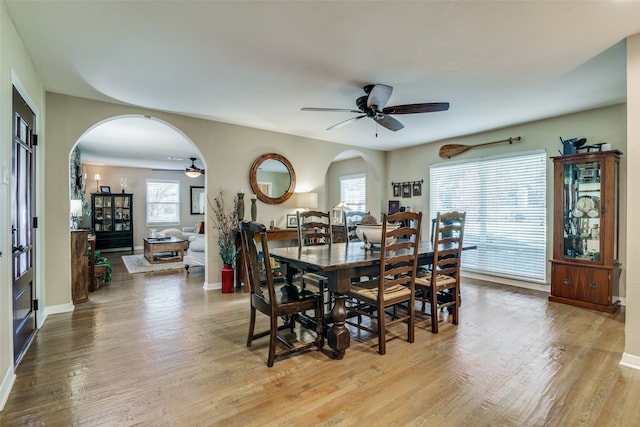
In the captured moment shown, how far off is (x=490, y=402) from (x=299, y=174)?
438cm

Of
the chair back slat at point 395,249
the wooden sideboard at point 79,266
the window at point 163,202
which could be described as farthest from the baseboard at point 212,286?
the window at point 163,202

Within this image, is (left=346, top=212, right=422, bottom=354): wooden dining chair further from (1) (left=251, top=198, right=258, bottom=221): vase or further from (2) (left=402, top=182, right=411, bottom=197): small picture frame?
(2) (left=402, top=182, right=411, bottom=197): small picture frame

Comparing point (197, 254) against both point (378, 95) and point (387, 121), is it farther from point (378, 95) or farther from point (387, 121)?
point (378, 95)

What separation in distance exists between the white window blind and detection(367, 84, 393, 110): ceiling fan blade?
2.94 metres

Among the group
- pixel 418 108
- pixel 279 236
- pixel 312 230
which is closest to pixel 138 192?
pixel 279 236

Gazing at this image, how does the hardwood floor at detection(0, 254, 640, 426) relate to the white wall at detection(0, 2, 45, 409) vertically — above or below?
below

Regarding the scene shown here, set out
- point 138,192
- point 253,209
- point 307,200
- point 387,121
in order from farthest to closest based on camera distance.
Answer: point 138,192 → point 307,200 → point 253,209 → point 387,121

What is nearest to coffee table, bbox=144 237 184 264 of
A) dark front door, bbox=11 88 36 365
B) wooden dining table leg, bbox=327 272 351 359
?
dark front door, bbox=11 88 36 365

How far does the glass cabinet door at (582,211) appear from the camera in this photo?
147 inches

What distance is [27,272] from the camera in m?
2.78

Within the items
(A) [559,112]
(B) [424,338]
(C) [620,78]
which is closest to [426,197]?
(A) [559,112]

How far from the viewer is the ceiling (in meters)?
2.08

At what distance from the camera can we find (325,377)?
86.7 inches

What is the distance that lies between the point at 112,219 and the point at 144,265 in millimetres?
3154
